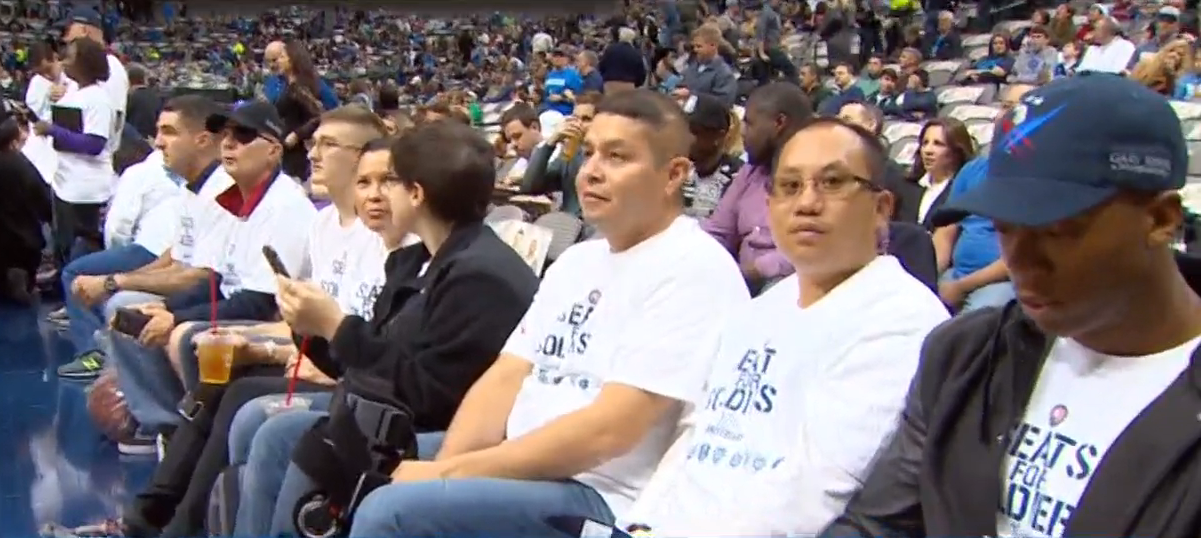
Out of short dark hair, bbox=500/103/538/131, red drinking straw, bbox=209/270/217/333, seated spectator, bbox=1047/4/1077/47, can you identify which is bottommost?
red drinking straw, bbox=209/270/217/333

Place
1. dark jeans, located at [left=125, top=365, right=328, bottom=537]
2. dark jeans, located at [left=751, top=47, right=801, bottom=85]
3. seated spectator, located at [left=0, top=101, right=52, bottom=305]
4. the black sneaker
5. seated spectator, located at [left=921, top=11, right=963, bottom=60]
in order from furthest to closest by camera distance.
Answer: seated spectator, located at [left=921, top=11, right=963, bottom=60] < dark jeans, located at [left=751, top=47, right=801, bottom=85] < seated spectator, located at [left=0, top=101, right=52, bottom=305] < the black sneaker < dark jeans, located at [left=125, top=365, right=328, bottom=537]

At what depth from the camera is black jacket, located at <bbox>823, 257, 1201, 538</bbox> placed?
1272 millimetres

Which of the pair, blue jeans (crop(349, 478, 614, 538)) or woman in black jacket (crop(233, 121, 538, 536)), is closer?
blue jeans (crop(349, 478, 614, 538))

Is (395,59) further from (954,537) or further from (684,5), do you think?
(954,537)

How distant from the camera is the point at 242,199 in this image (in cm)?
415

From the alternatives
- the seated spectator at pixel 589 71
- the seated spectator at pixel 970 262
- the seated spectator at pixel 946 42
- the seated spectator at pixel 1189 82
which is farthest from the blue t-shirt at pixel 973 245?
the seated spectator at pixel 946 42

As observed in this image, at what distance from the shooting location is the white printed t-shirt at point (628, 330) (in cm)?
217

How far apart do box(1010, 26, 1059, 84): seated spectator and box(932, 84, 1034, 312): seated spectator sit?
649 cm

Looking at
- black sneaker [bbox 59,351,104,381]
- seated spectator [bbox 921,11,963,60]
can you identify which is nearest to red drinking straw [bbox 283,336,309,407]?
black sneaker [bbox 59,351,104,381]

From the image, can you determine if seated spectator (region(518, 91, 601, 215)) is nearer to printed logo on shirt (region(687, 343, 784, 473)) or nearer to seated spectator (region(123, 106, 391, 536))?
seated spectator (region(123, 106, 391, 536))

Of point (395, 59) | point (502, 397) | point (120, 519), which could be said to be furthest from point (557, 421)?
point (395, 59)

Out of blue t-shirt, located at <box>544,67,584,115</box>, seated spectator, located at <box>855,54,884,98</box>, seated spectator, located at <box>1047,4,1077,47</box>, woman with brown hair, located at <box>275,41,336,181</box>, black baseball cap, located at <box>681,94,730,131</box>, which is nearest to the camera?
black baseball cap, located at <box>681,94,730,131</box>

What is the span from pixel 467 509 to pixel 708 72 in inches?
252

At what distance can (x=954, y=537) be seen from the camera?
1.46m
